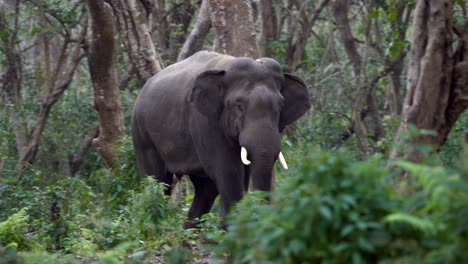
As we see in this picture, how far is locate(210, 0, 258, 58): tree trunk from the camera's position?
10.4 m

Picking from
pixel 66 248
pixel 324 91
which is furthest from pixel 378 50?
pixel 66 248

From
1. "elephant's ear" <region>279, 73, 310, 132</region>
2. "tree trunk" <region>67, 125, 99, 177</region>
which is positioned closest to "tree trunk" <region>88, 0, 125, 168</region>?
"elephant's ear" <region>279, 73, 310, 132</region>

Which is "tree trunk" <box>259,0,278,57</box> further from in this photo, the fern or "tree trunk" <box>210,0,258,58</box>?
the fern

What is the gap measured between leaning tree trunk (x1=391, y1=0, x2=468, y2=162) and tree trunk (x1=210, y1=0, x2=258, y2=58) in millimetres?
3882

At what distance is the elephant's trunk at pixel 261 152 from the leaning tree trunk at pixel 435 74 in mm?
1773

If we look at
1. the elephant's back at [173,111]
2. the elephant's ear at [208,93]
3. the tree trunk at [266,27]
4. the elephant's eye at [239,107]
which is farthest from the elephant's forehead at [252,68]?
the tree trunk at [266,27]

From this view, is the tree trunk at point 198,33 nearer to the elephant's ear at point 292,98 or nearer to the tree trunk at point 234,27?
the tree trunk at point 234,27

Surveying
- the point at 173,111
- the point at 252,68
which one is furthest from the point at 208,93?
the point at 173,111

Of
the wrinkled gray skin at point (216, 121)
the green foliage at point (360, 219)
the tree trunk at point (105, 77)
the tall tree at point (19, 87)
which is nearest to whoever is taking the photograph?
the green foliage at point (360, 219)

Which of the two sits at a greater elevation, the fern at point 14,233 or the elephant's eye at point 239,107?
the elephant's eye at point 239,107

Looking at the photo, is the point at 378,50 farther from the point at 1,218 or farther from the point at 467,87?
the point at 467,87

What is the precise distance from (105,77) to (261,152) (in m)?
3.74

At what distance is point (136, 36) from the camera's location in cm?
1177

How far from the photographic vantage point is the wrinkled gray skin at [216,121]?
829cm
